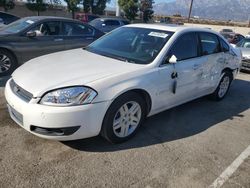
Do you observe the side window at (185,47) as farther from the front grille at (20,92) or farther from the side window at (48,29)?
the side window at (48,29)

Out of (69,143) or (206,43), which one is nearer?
(69,143)

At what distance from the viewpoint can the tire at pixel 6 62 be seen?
20.9 feet

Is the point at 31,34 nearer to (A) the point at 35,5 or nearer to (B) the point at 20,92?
(B) the point at 20,92

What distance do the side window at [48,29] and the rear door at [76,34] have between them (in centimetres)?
22

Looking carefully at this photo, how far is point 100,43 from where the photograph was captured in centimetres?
483

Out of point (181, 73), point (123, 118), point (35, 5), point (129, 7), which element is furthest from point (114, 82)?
point (129, 7)

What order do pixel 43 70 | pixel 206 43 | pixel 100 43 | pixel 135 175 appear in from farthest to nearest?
1. pixel 206 43
2. pixel 100 43
3. pixel 43 70
4. pixel 135 175

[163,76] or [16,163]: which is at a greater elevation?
[163,76]

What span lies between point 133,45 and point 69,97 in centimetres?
165

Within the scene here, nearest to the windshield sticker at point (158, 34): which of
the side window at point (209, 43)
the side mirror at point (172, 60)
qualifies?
the side mirror at point (172, 60)

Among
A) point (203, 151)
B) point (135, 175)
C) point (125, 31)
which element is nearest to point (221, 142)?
point (203, 151)

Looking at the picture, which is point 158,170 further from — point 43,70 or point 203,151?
point 43,70

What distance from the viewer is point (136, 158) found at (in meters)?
3.48

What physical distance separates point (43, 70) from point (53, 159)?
115 centimetres
